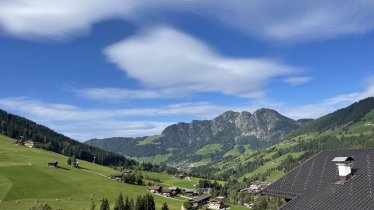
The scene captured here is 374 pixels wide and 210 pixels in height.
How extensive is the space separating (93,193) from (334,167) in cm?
16007

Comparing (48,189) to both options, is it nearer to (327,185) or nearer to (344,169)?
(327,185)

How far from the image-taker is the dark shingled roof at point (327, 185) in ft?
61.6

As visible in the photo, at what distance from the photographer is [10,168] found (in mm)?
181000

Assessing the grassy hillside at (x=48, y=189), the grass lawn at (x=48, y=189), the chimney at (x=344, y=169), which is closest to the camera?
the chimney at (x=344, y=169)

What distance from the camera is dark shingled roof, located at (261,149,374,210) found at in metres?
18.8

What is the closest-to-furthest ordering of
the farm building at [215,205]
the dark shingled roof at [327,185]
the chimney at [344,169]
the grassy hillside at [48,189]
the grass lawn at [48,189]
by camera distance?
the dark shingled roof at [327,185] → the chimney at [344,169] → the grassy hillside at [48,189] → the grass lawn at [48,189] → the farm building at [215,205]

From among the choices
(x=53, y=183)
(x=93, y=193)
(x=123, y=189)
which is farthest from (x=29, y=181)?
(x=123, y=189)

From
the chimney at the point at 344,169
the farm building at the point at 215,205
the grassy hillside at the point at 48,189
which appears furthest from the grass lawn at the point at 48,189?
the chimney at the point at 344,169

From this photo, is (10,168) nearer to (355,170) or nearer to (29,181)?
(29,181)

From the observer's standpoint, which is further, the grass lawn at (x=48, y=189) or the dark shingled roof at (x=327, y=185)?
the grass lawn at (x=48, y=189)

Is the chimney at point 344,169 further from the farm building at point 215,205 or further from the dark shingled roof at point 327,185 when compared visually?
the farm building at point 215,205

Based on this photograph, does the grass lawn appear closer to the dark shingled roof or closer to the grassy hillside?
the grassy hillside

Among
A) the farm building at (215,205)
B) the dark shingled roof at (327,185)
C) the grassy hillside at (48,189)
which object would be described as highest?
the dark shingled roof at (327,185)

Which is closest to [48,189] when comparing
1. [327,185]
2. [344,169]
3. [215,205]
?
[215,205]
